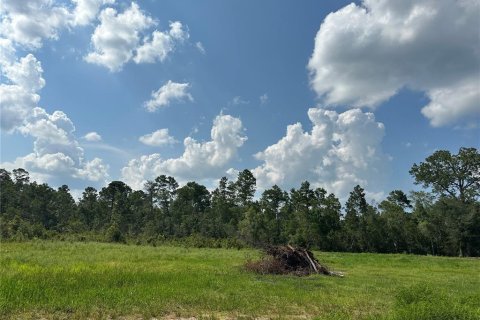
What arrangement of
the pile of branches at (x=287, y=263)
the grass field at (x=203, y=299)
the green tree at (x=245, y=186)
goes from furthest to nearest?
the green tree at (x=245, y=186) < the pile of branches at (x=287, y=263) < the grass field at (x=203, y=299)

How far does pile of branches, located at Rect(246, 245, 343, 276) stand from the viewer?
25.3 m

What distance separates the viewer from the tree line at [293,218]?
232 ft

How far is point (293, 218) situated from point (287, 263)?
5940cm

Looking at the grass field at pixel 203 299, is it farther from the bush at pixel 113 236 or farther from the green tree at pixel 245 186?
the green tree at pixel 245 186

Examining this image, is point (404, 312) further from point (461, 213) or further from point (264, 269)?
point (461, 213)

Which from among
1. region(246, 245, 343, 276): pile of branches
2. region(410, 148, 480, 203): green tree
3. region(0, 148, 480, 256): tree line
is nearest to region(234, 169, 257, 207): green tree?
region(0, 148, 480, 256): tree line

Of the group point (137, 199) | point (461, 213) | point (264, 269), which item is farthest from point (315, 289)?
point (137, 199)

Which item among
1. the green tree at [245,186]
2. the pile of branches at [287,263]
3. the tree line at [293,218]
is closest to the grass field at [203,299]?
the pile of branches at [287,263]

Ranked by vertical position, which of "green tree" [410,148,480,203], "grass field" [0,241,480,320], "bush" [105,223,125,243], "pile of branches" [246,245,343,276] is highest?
"green tree" [410,148,480,203]

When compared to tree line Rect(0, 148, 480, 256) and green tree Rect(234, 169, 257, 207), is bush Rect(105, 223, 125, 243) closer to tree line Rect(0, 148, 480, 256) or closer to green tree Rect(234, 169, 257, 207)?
tree line Rect(0, 148, 480, 256)

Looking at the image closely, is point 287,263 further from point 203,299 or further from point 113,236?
point 113,236

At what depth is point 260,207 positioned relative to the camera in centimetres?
10212

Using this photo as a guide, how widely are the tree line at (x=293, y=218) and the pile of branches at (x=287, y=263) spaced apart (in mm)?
36875

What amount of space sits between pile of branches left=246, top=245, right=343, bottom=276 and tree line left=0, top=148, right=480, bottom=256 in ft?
121
